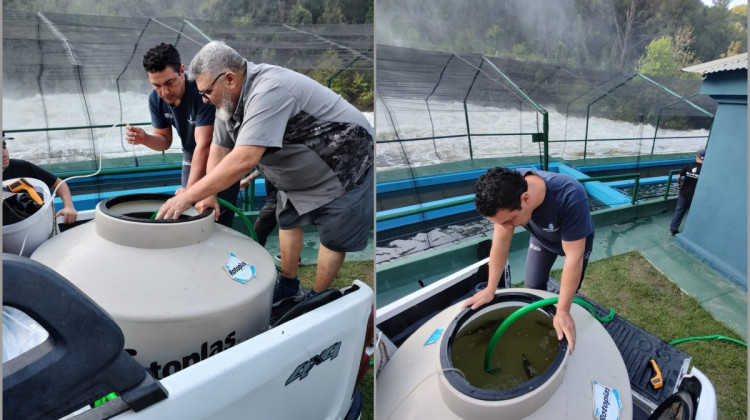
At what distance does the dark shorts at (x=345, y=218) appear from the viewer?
6.88 ft

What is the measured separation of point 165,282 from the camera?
1.32 meters

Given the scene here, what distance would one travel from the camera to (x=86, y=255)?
1.37 metres

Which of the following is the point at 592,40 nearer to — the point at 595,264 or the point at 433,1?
the point at 433,1

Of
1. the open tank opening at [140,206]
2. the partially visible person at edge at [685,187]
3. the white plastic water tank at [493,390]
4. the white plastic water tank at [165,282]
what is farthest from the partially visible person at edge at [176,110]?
the partially visible person at edge at [685,187]

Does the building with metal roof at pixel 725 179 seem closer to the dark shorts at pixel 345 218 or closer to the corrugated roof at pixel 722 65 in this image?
the corrugated roof at pixel 722 65

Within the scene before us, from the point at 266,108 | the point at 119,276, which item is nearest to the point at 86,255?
the point at 119,276

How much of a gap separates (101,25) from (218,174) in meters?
2.85

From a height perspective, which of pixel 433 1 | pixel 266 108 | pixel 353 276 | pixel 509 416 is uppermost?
pixel 433 1

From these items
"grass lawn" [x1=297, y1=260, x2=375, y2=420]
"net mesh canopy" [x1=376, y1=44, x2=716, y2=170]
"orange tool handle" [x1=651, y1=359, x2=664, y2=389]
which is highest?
"net mesh canopy" [x1=376, y1=44, x2=716, y2=170]

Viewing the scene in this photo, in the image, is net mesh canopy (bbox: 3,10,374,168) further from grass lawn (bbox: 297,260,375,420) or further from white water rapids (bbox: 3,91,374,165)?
grass lawn (bbox: 297,260,375,420)

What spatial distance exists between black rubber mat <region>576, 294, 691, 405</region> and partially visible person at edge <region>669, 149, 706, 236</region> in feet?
0.95

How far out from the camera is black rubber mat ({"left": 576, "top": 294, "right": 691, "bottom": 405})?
4.35ft

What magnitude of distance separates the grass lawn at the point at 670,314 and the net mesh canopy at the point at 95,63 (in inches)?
78.0

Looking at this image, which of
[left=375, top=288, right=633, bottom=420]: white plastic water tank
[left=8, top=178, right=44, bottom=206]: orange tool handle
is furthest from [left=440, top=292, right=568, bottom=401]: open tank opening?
[left=8, top=178, right=44, bottom=206]: orange tool handle
